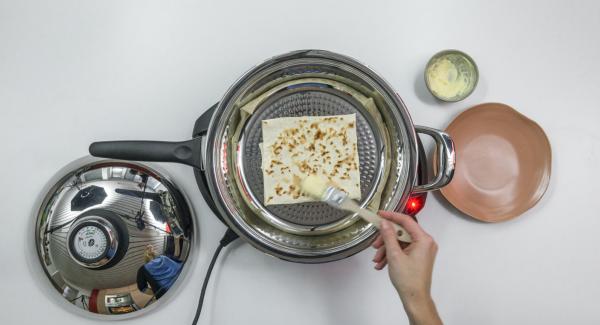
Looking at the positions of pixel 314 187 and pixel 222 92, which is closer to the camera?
pixel 314 187

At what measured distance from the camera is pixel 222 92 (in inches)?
27.6

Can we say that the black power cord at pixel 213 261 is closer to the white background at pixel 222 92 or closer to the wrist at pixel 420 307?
the white background at pixel 222 92

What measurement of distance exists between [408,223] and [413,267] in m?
0.06

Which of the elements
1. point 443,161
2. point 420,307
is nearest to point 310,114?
point 443,161

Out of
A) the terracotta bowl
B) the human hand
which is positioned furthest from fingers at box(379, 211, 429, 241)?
the terracotta bowl

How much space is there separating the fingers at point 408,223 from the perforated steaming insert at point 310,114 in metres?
0.12

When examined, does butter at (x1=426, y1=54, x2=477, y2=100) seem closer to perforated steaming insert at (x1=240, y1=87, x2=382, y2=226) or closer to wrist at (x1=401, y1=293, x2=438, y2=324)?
perforated steaming insert at (x1=240, y1=87, x2=382, y2=226)

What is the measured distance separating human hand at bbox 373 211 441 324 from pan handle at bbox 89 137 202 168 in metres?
0.27

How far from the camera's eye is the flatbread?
621 millimetres

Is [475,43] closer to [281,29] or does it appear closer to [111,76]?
[281,29]

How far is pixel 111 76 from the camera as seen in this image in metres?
0.70

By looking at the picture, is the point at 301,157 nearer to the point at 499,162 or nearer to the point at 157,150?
the point at 157,150

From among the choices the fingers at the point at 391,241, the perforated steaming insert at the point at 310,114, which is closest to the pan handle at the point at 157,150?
the perforated steaming insert at the point at 310,114

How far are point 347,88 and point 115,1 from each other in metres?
0.45
